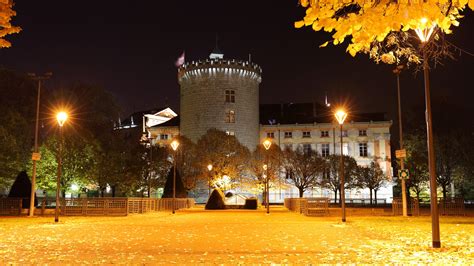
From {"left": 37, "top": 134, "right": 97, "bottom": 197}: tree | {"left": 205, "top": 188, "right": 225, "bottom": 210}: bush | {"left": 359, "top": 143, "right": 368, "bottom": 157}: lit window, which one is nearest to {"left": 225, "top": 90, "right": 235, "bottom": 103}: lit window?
{"left": 359, "top": 143, "right": 368, "bottom": 157}: lit window

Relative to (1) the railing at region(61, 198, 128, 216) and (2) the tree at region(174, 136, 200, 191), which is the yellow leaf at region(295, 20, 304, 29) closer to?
(1) the railing at region(61, 198, 128, 216)

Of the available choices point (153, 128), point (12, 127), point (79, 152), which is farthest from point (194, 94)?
point (12, 127)

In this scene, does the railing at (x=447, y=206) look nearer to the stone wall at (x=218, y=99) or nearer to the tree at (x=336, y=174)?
the tree at (x=336, y=174)

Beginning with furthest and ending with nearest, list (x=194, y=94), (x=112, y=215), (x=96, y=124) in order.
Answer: (x=194, y=94) → (x=96, y=124) → (x=112, y=215)

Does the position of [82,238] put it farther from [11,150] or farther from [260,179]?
[260,179]

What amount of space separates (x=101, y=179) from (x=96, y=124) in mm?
6306

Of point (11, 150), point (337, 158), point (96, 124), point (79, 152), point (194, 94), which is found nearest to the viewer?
point (11, 150)

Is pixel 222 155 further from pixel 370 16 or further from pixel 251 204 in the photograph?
pixel 370 16

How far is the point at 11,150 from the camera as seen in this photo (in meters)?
35.8

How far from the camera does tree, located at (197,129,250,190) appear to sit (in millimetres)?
55781

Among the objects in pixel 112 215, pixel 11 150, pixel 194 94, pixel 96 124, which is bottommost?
pixel 112 215

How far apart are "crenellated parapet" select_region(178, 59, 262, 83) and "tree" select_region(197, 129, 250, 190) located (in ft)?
54.0

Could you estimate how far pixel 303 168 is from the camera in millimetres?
62562

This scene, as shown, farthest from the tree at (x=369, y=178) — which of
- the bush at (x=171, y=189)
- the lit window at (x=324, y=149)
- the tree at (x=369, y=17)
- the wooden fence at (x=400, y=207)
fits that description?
the tree at (x=369, y=17)
